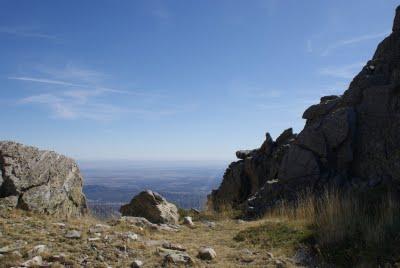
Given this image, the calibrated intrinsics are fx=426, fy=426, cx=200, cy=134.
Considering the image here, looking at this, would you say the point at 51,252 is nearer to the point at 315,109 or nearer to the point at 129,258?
the point at 129,258

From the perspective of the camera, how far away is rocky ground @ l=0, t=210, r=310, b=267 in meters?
9.68

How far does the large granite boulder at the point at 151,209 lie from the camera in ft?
59.2

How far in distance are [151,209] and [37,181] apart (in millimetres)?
5245

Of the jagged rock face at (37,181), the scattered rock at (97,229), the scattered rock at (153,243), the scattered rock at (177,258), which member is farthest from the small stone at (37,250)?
the jagged rock face at (37,181)

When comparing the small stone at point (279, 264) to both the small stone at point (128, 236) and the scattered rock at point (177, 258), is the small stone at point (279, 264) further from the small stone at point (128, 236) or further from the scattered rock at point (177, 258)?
the small stone at point (128, 236)

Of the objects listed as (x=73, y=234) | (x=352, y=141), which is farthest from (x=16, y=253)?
(x=352, y=141)

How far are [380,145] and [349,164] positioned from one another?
2.13 m

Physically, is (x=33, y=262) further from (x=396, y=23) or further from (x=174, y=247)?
(x=396, y=23)

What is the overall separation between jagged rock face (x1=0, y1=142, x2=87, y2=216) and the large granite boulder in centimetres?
273

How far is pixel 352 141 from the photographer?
21.7 metres

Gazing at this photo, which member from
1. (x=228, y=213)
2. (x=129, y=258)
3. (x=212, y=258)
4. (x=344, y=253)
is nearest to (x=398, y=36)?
(x=228, y=213)

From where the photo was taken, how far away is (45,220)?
13258 mm

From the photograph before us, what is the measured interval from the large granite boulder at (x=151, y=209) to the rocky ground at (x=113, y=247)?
3.72 metres

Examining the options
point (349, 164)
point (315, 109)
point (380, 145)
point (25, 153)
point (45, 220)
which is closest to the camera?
point (45, 220)
